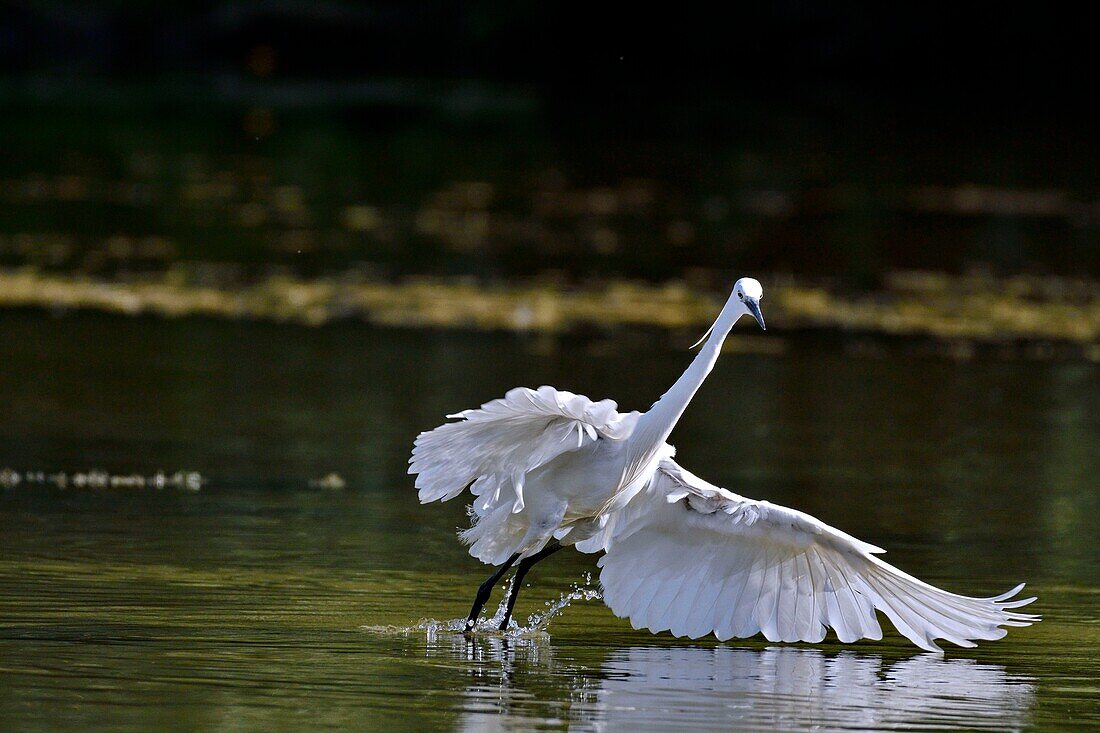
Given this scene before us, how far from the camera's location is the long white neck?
9.71m

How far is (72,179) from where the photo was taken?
3275 centimetres

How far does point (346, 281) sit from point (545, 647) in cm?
1377

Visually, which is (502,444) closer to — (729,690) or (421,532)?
(729,690)

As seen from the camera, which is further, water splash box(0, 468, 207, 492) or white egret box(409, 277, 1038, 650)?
Answer: water splash box(0, 468, 207, 492)

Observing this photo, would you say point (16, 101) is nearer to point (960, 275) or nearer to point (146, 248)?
point (146, 248)

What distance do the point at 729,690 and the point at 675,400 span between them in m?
1.40

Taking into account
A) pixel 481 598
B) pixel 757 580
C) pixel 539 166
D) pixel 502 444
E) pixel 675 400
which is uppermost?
pixel 539 166

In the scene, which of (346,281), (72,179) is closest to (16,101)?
(72,179)

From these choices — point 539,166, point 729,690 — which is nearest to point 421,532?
point 729,690

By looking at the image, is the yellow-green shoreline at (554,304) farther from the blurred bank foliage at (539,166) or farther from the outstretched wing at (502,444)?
the outstretched wing at (502,444)

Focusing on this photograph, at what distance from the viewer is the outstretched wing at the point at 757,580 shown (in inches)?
387

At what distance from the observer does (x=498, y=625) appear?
34.1 ft

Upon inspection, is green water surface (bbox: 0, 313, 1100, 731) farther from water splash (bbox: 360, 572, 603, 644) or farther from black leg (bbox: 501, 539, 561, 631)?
black leg (bbox: 501, 539, 561, 631)

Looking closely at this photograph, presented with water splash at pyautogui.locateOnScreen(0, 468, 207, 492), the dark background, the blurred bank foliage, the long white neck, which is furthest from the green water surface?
the dark background
